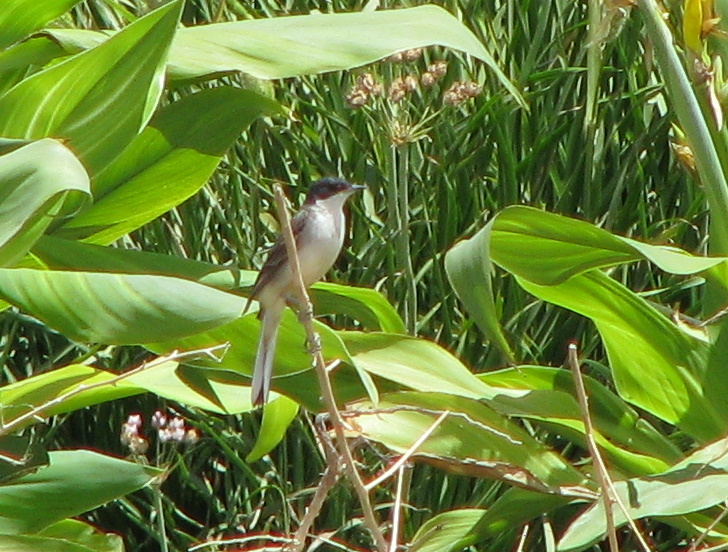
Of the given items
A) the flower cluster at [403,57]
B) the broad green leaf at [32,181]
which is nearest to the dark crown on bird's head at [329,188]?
the flower cluster at [403,57]

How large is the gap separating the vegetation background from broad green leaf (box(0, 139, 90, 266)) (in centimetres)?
98

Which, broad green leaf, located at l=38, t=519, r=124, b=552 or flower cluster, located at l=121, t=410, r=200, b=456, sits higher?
flower cluster, located at l=121, t=410, r=200, b=456

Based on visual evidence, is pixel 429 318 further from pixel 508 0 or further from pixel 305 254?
pixel 508 0

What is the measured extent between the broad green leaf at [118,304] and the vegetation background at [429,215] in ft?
2.36

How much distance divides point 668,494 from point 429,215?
1072mm

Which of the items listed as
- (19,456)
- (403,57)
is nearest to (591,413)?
(403,57)

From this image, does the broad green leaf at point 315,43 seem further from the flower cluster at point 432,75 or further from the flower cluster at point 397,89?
the flower cluster at point 432,75

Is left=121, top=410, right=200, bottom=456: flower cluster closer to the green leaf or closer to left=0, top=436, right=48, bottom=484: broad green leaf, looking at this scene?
left=0, top=436, right=48, bottom=484: broad green leaf

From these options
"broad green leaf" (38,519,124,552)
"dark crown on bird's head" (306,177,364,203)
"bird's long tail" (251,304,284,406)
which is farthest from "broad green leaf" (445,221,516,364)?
"broad green leaf" (38,519,124,552)

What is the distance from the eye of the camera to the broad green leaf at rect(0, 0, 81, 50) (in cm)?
193

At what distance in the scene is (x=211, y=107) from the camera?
6.62ft

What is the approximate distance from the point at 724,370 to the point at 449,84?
1.03 metres

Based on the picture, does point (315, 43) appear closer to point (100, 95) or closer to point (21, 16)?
point (100, 95)

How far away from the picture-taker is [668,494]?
68.1 inches
